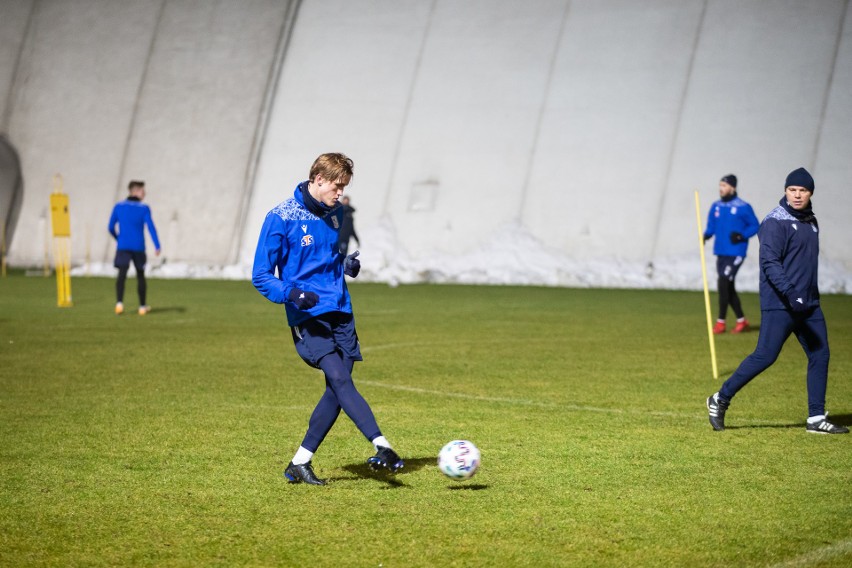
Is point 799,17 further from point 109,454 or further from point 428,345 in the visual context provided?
point 109,454

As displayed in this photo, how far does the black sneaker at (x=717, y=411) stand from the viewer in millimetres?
8773

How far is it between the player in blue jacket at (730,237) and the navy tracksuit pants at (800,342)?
862 cm

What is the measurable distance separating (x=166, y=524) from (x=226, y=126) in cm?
2930

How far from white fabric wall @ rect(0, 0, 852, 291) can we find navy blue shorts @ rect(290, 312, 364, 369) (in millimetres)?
21951

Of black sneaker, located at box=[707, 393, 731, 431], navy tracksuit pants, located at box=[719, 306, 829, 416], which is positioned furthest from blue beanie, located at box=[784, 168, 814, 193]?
A: black sneaker, located at box=[707, 393, 731, 431]

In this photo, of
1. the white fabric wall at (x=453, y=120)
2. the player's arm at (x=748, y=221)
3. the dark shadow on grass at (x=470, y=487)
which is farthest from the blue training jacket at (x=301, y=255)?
the white fabric wall at (x=453, y=120)

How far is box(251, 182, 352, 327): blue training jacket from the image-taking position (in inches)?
271

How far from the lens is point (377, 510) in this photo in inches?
250

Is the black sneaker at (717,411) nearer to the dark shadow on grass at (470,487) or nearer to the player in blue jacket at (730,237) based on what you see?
the dark shadow on grass at (470,487)

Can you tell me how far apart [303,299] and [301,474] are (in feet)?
3.64

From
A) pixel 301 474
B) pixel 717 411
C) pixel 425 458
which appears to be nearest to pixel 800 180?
pixel 717 411

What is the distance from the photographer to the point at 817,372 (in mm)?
8758

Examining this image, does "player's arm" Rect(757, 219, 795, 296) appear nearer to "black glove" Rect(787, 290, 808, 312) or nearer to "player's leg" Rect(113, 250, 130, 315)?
"black glove" Rect(787, 290, 808, 312)

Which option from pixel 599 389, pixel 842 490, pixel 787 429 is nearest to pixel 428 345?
pixel 599 389
